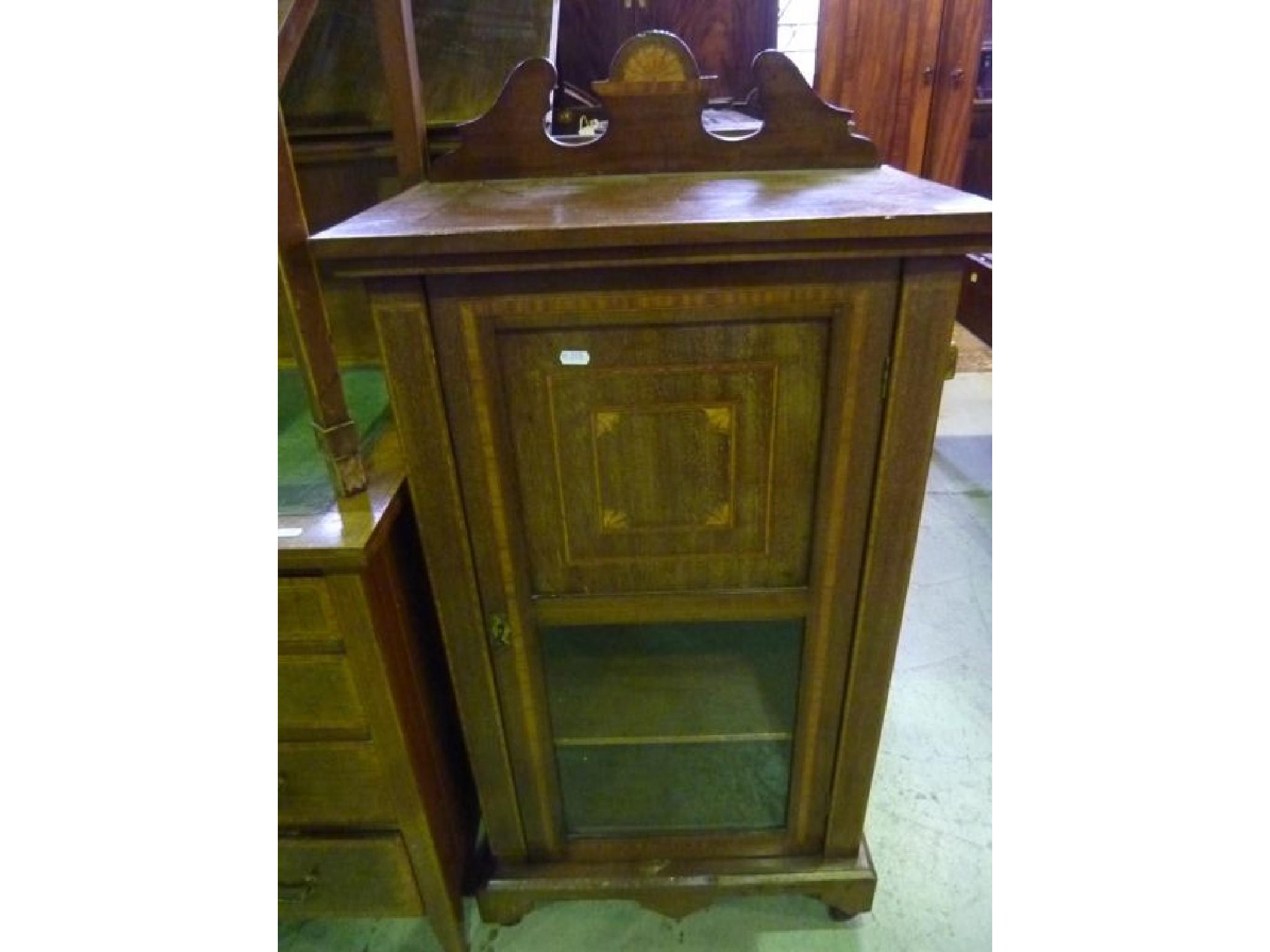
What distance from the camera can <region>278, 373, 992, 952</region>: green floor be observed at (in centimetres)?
102

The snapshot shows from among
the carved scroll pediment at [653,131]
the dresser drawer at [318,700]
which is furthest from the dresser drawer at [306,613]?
the carved scroll pediment at [653,131]

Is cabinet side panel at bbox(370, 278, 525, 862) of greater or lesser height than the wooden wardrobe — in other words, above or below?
below

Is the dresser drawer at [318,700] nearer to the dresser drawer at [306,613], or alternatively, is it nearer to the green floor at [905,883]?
the dresser drawer at [306,613]

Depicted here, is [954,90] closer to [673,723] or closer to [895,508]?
[895,508]

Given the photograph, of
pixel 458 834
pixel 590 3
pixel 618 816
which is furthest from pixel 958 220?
pixel 590 3

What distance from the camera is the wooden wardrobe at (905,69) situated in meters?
1.77

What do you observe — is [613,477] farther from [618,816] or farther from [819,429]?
[618,816]

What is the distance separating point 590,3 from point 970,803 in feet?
5.77

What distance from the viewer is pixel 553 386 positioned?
653 mm

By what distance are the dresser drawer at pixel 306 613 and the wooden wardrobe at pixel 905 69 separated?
5.86 ft

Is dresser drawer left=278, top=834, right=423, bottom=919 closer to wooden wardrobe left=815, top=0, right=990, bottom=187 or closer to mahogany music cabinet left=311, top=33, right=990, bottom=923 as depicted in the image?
mahogany music cabinet left=311, top=33, right=990, bottom=923

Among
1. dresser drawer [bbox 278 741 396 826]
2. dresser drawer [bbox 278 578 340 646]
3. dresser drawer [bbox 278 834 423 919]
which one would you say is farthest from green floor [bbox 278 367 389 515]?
dresser drawer [bbox 278 834 423 919]

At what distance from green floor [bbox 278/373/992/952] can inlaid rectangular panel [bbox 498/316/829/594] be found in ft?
2.08

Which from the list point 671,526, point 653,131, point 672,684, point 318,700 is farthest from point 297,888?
point 653,131
